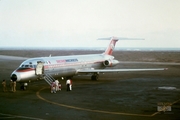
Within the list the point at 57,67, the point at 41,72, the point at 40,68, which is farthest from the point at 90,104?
Answer: the point at 57,67

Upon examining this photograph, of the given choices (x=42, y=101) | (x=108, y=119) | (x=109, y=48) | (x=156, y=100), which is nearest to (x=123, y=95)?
(x=156, y=100)

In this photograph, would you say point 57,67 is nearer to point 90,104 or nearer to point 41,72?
point 41,72

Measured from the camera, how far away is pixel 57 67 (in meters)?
26.5

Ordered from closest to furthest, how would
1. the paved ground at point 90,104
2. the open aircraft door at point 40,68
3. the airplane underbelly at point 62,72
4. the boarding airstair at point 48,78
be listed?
the paved ground at point 90,104
the open aircraft door at point 40,68
the boarding airstair at point 48,78
the airplane underbelly at point 62,72

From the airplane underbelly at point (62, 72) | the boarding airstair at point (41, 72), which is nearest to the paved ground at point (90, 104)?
the boarding airstair at point (41, 72)

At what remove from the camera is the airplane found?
75.4ft

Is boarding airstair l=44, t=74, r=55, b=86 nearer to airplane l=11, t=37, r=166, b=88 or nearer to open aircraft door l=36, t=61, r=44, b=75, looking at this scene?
airplane l=11, t=37, r=166, b=88

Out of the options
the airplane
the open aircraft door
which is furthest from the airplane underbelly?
the open aircraft door

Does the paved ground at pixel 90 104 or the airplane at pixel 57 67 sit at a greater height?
the airplane at pixel 57 67

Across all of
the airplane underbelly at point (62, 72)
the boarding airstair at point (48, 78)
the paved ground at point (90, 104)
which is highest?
the airplane underbelly at point (62, 72)

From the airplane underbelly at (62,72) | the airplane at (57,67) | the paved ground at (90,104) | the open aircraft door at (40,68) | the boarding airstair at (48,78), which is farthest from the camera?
the airplane underbelly at (62,72)

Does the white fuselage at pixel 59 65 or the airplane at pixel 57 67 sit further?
the airplane at pixel 57 67

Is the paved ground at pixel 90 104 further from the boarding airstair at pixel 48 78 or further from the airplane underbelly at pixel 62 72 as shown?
the airplane underbelly at pixel 62 72

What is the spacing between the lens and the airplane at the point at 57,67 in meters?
23.0
